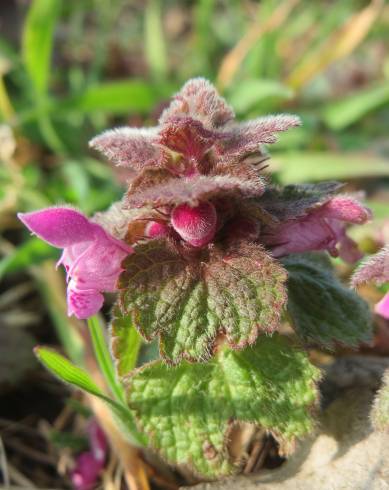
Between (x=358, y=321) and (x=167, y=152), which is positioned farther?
(x=358, y=321)

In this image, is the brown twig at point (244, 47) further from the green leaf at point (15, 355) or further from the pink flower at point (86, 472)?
the pink flower at point (86, 472)

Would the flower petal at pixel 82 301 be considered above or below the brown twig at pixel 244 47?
below

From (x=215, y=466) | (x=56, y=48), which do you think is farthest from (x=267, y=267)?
(x=56, y=48)

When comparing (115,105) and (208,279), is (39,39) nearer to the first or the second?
(115,105)

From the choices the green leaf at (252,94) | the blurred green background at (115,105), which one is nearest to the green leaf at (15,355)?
the blurred green background at (115,105)

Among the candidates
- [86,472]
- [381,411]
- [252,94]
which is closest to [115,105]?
[252,94]

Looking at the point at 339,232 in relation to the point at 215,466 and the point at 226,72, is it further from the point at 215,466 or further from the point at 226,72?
the point at 226,72

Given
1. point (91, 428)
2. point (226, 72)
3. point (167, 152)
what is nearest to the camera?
point (167, 152)

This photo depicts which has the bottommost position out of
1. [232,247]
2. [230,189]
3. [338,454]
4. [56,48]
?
[338,454]
